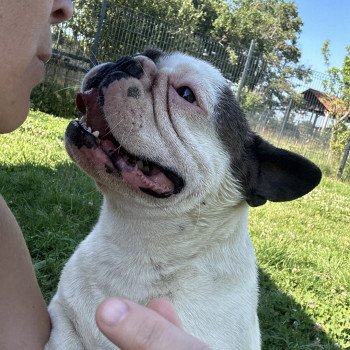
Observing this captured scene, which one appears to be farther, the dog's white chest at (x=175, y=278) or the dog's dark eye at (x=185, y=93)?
the dog's dark eye at (x=185, y=93)

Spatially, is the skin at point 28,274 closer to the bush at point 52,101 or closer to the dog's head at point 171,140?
the dog's head at point 171,140

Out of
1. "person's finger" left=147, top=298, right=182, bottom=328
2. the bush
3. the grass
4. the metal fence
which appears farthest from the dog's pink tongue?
the bush

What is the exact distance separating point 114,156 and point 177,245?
1.62 feet

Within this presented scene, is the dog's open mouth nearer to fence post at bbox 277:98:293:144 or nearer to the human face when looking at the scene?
the human face

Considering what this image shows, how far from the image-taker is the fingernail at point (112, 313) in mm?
815

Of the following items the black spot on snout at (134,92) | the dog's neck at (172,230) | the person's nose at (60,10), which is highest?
the person's nose at (60,10)

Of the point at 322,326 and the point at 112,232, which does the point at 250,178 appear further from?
the point at 322,326

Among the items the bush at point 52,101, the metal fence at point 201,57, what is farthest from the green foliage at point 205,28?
the bush at point 52,101

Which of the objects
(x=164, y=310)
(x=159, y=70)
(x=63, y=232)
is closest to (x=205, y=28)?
(x=63, y=232)

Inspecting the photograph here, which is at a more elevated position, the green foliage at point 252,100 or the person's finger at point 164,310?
the person's finger at point 164,310

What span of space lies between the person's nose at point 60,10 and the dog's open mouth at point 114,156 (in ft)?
1.36

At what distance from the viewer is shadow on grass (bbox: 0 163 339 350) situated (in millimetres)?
3570

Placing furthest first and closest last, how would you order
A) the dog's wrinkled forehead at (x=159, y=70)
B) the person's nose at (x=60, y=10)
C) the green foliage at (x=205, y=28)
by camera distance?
the green foliage at (x=205, y=28) < the dog's wrinkled forehead at (x=159, y=70) < the person's nose at (x=60, y=10)

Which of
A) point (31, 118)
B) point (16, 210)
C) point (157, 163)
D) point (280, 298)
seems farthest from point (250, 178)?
point (31, 118)
